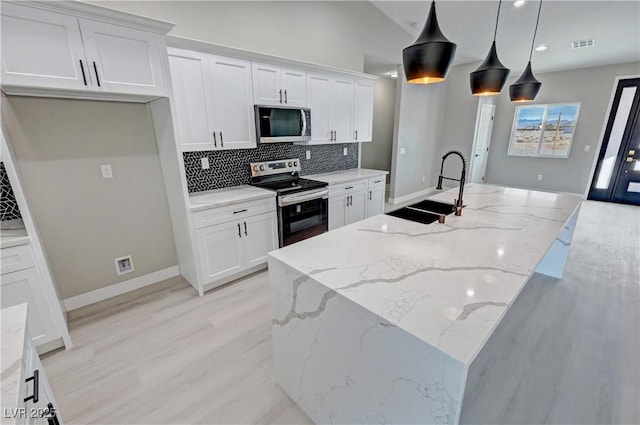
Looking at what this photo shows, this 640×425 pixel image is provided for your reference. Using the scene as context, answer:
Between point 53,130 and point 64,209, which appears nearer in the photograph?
point 53,130

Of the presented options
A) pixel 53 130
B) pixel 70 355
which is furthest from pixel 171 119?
pixel 70 355

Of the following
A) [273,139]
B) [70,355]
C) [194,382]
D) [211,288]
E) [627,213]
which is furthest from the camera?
[627,213]

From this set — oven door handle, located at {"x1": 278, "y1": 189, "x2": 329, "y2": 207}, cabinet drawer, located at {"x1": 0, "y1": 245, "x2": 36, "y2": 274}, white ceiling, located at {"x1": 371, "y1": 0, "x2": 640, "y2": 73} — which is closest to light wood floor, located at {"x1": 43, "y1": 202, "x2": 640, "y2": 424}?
cabinet drawer, located at {"x1": 0, "y1": 245, "x2": 36, "y2": 274}

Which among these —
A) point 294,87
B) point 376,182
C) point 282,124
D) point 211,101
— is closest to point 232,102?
point 211,101

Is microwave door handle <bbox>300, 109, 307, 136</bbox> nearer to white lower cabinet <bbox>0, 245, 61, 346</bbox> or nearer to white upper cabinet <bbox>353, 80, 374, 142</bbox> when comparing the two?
white upper cabinet <bbox>353, 80, 374, 142</bbox>

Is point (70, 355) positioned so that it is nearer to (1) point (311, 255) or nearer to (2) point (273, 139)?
(1) point (311, 255)

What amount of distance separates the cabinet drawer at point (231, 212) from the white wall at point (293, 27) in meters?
1.63

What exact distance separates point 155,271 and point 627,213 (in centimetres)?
781

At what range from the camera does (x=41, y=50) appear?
170 cm

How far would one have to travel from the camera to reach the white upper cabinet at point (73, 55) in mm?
1631

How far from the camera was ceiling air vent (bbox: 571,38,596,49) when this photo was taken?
432 cm

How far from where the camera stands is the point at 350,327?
3.76 ft

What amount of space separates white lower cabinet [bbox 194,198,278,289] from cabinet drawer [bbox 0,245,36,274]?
105cm

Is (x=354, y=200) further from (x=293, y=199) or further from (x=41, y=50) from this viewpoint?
(x=41, y=50)
